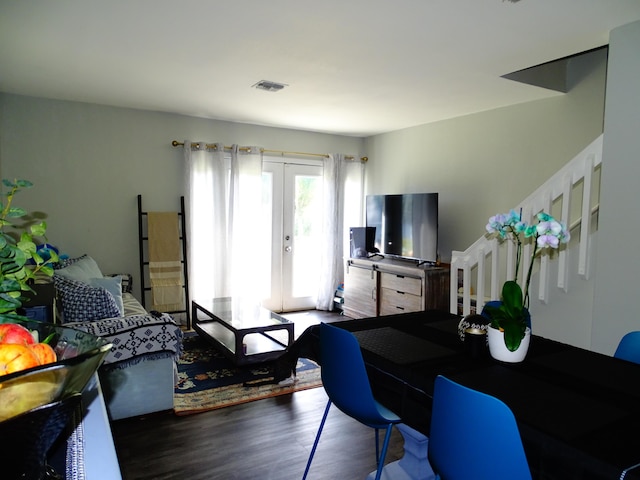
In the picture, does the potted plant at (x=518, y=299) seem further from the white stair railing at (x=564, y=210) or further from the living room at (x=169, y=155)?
the living room at (x=169, y=155)

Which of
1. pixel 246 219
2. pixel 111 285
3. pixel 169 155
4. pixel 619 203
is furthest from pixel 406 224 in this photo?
pixel 111 285

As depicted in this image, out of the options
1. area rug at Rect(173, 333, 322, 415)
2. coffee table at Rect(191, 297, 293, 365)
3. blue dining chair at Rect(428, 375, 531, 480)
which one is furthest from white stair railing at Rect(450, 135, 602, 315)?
blue dining chair at Rect(428, 375, 531, 480)

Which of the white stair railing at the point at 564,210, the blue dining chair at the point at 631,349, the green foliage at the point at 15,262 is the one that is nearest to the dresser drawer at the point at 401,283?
the white stair railing at the point at 564,210

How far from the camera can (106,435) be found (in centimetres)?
89

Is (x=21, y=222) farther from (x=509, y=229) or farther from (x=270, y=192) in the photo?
(x=509, y=229)

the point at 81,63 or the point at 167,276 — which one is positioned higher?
the point at 81,63

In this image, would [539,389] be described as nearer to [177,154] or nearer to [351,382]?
[351,382]

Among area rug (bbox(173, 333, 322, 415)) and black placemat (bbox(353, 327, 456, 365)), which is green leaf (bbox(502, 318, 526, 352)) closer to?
black placemat (bbox(353, 327, 456, 365))

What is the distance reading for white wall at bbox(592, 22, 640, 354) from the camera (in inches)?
102

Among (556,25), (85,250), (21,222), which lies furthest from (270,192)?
(556,25)

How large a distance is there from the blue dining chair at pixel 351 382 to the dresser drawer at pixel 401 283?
9.68 ft

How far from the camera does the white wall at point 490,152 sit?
12.9ft

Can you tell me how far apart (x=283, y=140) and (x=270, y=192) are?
712 millimetres

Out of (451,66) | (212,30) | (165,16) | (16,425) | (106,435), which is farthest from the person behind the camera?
(451,66)
